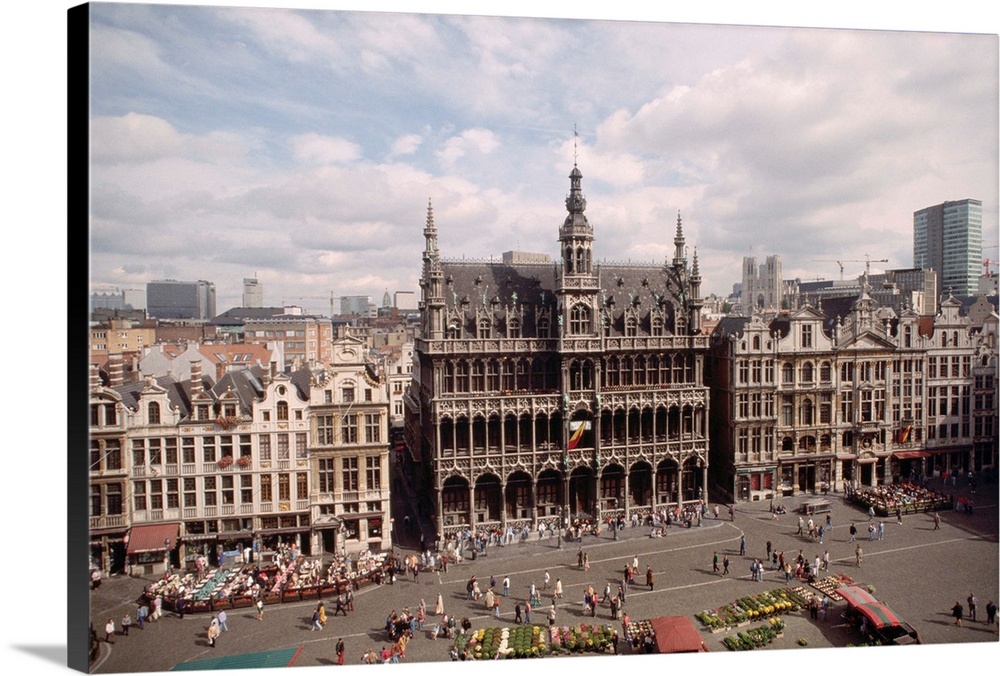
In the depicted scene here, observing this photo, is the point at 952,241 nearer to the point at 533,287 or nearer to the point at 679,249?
the point at 679,249

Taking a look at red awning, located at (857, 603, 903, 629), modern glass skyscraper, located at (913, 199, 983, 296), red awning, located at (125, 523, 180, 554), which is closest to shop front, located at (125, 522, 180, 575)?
red awning, located at (125, 523, 180, 554)

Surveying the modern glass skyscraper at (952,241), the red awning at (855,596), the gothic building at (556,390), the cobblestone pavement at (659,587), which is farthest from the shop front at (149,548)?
the modern glass skyscraper at (952,241)

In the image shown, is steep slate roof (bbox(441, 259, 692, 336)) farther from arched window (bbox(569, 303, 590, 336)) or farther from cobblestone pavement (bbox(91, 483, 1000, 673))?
cobblestone pavement (bbox(91, 483, 1000, 673))

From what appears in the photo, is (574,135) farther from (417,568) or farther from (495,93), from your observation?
(417,568)

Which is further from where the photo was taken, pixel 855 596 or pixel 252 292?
pixel 252 292

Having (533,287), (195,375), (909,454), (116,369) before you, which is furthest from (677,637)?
(909,454)

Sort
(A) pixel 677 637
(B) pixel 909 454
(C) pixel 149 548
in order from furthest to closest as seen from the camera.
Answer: (B) pixel 909 454 < (C) pixel 149 548 < (A) pixel 677 637

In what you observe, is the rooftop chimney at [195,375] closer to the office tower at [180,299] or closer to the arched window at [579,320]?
the office tower at [180,299]
